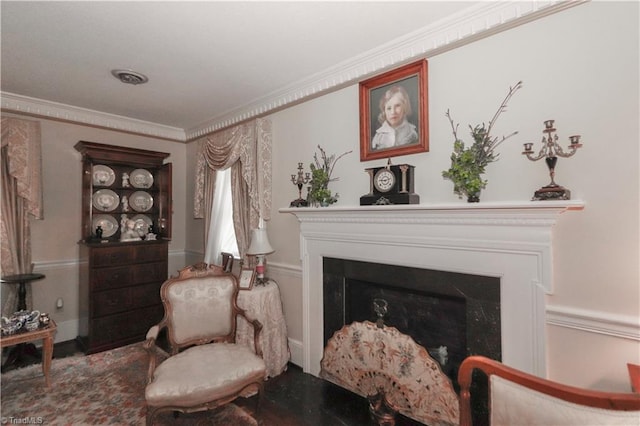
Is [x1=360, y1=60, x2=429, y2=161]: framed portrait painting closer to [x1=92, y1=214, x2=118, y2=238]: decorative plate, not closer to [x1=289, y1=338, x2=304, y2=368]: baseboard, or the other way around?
[x1=289, y1=338, x2=304, y2=368]: baseboard

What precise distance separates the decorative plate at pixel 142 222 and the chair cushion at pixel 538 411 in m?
4.14

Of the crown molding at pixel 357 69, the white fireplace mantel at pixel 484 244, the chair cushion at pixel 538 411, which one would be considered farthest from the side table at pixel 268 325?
the chair cushion at pixel 538 411

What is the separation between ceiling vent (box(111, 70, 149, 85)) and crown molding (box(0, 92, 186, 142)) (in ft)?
4.15

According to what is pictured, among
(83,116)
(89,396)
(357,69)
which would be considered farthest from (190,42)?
(89,396)

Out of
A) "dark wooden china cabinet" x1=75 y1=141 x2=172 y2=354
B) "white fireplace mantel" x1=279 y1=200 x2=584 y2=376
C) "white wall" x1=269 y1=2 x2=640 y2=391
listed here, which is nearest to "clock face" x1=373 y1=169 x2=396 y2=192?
"white fireplace mantel" x1=279 y1=200 x2=584 y2=376

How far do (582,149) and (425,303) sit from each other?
130cm

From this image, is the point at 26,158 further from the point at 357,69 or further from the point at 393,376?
the point at 393,376

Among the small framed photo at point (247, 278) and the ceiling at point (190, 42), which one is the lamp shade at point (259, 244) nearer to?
the small framed photo at point (247, 278)

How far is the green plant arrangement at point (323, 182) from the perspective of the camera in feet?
8.88

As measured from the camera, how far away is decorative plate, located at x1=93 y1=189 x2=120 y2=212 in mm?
3787

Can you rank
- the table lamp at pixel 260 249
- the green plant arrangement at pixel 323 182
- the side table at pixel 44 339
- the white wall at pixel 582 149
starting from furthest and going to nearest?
the table lamp at pixel 260 249
the green plant arrangement at pixel 323 182
the side table at pixel 44 339
the white wall at pixel 582 149

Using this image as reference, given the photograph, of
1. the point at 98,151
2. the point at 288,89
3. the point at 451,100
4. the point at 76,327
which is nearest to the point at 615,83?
the point at 451,100

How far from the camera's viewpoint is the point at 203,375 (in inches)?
77.7

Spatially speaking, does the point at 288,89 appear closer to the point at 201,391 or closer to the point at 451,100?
the point at 451,100
